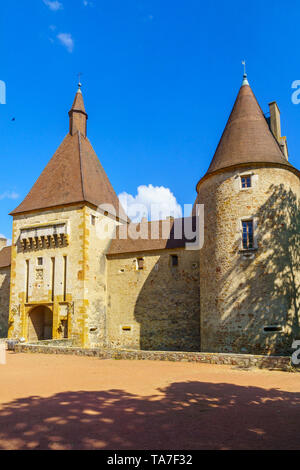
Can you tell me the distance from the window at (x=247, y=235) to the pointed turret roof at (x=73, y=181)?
982 cm

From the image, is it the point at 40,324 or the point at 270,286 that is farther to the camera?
the point at 40,324

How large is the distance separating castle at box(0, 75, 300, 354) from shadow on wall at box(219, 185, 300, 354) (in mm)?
40

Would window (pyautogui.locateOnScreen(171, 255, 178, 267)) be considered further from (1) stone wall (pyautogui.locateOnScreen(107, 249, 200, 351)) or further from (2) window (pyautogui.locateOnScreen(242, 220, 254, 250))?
(2) window (pyautogui.locateOnScreen(242, 220, 254, 250))

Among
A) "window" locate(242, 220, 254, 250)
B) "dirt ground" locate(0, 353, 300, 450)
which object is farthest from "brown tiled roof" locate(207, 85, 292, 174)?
"dirt ground" locate(0, 353, 300, 450)

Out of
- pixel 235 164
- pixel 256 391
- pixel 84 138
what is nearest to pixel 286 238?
pixel 235 164

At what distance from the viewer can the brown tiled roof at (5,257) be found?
90.3 ft

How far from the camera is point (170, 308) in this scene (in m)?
19.8

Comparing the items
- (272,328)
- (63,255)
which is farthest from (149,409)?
(63,255)

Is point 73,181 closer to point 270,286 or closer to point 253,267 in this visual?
point 253,267

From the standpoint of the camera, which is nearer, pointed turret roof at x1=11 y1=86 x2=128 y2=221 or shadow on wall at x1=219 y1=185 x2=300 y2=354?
shadow on wall at x1=219 y1=185 x2=300 y2=354

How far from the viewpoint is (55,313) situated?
20.6m

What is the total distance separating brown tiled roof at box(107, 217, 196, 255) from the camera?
2070 cm

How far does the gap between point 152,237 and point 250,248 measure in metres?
7.96

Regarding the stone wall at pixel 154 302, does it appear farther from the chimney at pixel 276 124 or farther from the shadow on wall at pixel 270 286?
the chimney at pixel 276 124
